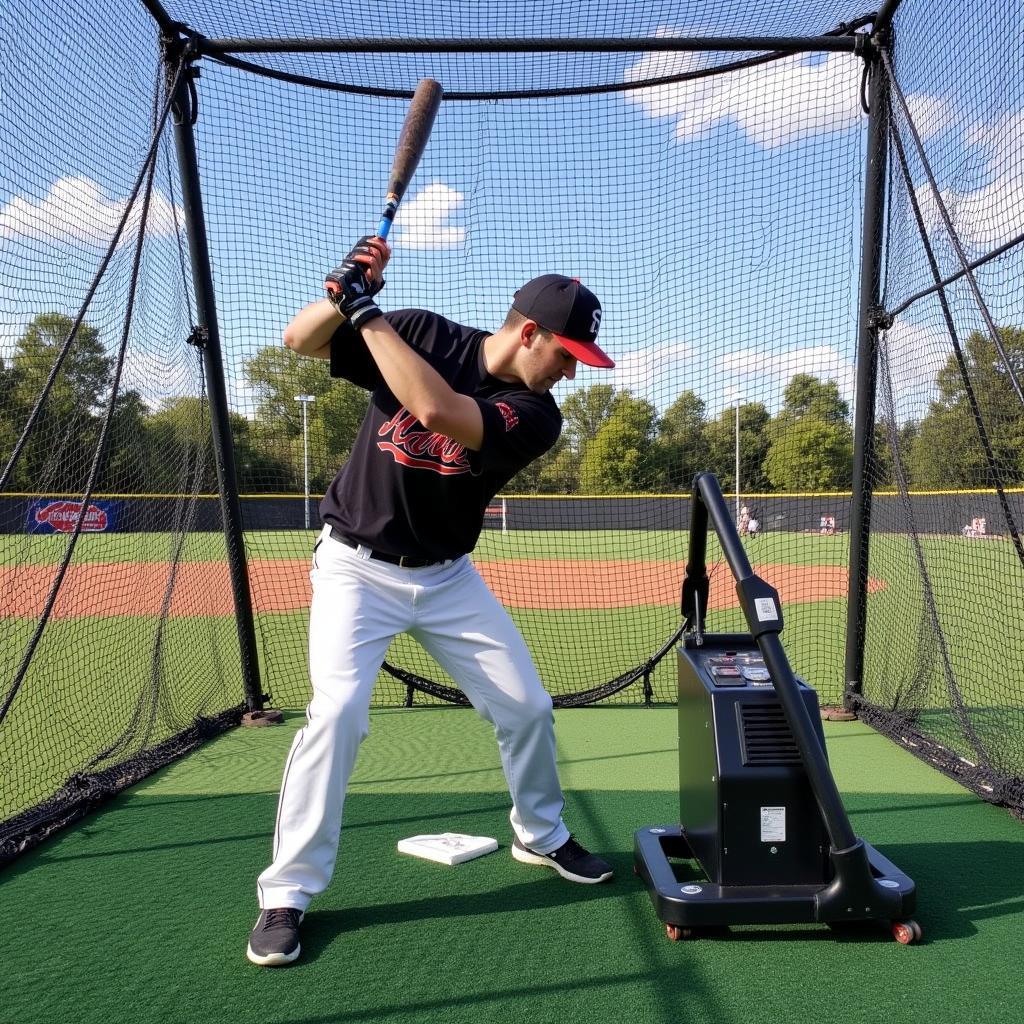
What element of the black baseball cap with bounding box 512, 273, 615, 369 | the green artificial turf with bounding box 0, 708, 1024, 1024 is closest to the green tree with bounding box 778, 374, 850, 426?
the green artificial turf with bounding box 0, 708, 1024, 1024

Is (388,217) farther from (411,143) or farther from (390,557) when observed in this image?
(390,557)

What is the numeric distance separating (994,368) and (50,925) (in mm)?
4767

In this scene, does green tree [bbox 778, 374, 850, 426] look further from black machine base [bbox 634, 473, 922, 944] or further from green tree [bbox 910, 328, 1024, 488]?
black machine base [bbox 634, 473, 922, 944]

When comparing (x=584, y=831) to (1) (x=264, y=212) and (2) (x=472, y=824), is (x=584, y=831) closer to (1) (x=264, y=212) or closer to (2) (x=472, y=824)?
(2) (x=472, y=824)

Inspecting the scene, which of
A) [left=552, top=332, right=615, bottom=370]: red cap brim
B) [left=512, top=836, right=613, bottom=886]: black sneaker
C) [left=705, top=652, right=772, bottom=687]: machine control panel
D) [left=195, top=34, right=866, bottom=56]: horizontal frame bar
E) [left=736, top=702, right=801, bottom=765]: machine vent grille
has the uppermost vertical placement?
[left=195, top=34, right=866, bottom=56]: horizontal frame bar

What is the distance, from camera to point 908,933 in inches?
99.8

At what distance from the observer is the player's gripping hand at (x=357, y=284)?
2498mm

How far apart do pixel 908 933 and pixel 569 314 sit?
1.93 metres

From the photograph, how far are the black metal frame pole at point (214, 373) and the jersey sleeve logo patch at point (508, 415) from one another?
310cm

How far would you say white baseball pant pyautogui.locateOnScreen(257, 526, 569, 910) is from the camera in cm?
260

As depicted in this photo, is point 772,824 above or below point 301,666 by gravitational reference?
above

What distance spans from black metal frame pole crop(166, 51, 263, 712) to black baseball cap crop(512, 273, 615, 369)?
9.82 feet

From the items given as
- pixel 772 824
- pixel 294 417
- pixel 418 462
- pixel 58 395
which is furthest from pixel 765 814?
pixel 294 417

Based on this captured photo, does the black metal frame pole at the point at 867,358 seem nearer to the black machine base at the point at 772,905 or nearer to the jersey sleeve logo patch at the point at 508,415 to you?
the black machine base at the point at 772,905
